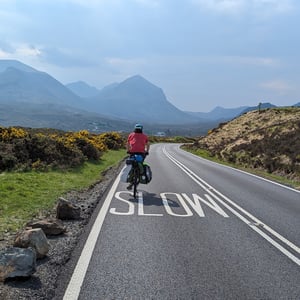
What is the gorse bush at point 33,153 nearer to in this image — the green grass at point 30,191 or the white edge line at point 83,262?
the green grass at point 30,191

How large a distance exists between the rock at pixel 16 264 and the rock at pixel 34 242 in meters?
0.72

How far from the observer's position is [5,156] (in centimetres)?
1634

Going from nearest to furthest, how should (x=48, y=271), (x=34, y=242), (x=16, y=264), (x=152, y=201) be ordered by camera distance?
(x=16, y=264) < (x=48, y=271) < (x=34, y=242) < (x=152, y=201)

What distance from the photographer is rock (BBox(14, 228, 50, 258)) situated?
19.5 ft

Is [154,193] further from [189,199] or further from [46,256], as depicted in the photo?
[46,256]

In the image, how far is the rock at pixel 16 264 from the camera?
16.5 feet

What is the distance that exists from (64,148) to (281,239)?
47.5ft

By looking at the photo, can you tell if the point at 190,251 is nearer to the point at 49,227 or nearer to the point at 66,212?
the point at 49,227

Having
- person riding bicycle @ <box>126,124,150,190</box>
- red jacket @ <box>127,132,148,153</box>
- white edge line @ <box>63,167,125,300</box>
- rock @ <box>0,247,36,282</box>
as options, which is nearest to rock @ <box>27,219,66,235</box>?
white edge line @ <box>63,167,125,300</box>

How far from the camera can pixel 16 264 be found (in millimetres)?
5109

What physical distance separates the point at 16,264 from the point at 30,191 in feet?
23.1

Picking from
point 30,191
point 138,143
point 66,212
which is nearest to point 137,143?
Result: point 138,143

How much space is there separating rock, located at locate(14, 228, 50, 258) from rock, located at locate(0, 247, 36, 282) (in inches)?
28.3

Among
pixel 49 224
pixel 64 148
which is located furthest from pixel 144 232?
pixel 64 148
